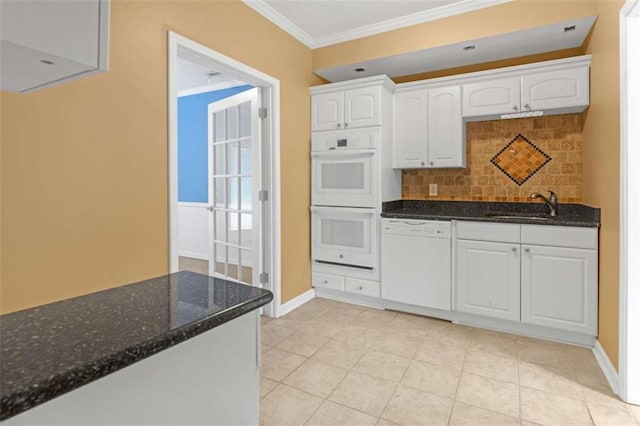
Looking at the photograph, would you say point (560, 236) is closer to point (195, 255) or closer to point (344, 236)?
point (344, 236)

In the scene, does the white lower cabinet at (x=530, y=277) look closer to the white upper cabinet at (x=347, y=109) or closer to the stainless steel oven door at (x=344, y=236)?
the stainless steel oven door at (x=344, y=236)

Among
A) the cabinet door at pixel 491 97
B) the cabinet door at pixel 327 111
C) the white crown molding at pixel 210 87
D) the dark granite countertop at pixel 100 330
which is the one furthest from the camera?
the white crown molding at pixel 210 87

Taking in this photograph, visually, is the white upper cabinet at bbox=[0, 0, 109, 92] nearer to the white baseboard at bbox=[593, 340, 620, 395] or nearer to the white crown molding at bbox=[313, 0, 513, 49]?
the white baseboard at bbox=[593, 340, 620, 395]

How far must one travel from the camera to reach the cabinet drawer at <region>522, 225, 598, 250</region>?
7.98 feet

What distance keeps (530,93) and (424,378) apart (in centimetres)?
239

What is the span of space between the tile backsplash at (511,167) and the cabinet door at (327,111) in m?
0.99

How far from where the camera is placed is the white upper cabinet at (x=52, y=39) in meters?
0.52

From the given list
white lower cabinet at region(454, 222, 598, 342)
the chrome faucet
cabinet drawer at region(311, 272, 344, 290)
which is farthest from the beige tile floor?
the chrome faucet

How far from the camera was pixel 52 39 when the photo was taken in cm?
56

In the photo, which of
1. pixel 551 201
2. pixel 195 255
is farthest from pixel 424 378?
pixel 195 255

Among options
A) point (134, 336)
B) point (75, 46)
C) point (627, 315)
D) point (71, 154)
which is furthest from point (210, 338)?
point (627, 315)

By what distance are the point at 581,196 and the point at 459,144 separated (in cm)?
110

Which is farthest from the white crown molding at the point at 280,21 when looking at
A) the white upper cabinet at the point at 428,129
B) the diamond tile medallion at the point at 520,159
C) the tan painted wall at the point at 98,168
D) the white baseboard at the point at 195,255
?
the white baseboard at the point at 195,255
